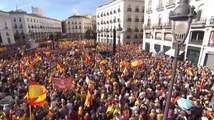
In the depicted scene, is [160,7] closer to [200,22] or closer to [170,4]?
[170,4]

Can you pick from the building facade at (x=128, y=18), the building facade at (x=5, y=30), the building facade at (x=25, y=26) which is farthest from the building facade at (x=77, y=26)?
the building facade at (x=5, y=30)

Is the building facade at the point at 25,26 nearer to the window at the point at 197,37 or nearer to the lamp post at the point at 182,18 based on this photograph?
the window at the point at 197,37

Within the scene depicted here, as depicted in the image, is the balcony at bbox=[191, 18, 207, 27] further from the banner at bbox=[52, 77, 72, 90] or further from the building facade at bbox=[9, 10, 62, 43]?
the building facade at bbox=[9, 10, 62, 43]

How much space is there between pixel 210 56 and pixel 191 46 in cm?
383

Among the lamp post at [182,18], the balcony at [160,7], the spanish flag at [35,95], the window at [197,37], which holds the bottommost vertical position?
the spanish flag at [35,95]

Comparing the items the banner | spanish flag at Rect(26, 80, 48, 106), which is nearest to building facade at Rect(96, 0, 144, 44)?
the banner

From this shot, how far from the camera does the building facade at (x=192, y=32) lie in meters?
20.8

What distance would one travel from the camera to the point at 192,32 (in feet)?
79.3

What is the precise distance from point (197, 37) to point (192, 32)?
4.21 ft

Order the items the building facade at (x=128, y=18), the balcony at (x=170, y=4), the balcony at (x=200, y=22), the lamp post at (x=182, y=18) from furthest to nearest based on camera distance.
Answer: the building facade at (x=128, y=18)
the balcony at (x=170, y=4)
the balcony at (x=200, y=22)
the lamp post at (x=182, y=18)

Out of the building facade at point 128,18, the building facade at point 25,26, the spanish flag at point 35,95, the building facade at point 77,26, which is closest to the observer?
the spanish flag at point 35,95

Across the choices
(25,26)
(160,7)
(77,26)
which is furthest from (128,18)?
(77,26)

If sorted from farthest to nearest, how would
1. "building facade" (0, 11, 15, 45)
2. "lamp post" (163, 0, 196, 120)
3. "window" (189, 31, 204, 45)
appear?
"building facade" (0, 11, 15, 45) < "window" (189, 31, 204, 45) < "lamp post" (163, 0, 196, 120)

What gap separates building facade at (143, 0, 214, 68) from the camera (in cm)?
2083
